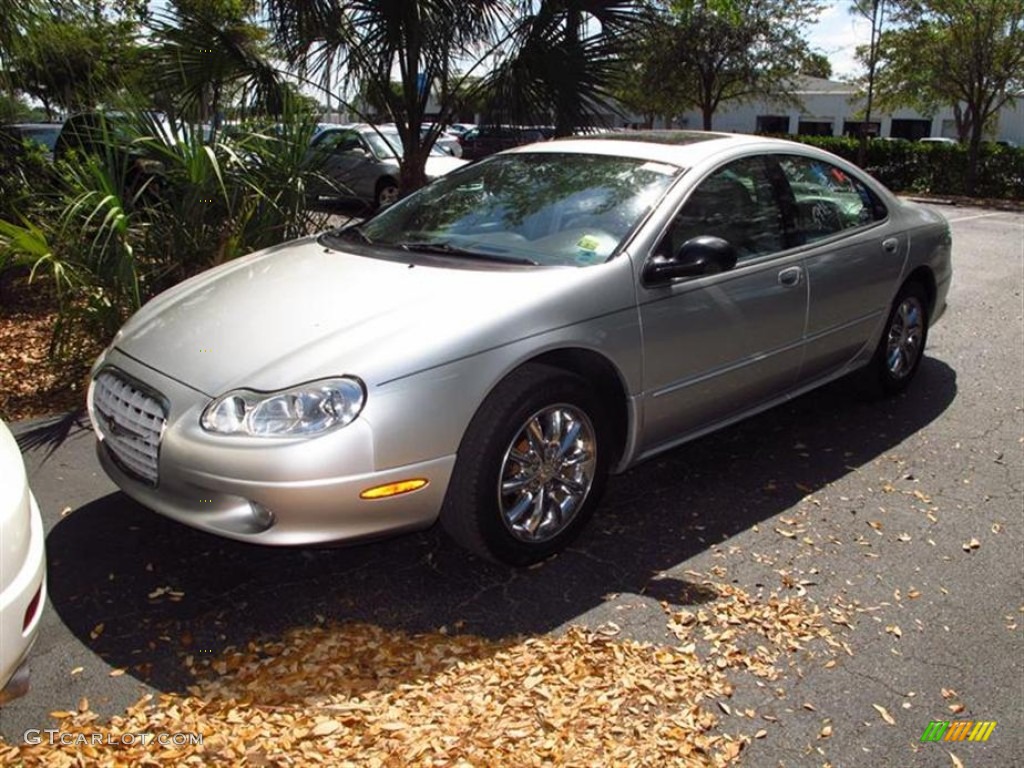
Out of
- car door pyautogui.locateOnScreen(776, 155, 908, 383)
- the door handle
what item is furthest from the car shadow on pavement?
the door handle

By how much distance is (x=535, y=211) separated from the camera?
413 cm

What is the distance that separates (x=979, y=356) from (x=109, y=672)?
6063 millimetres

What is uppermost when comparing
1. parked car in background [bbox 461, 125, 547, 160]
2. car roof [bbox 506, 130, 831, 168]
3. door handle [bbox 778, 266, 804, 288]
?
parked car in background [bbox 461, 125, 547, 160]

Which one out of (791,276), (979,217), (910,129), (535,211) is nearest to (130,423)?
(535,211)


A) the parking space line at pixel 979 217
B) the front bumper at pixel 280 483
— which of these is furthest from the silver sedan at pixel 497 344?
Answer: the parking space line at pixel 979 217

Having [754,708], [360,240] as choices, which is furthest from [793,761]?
[360,240]

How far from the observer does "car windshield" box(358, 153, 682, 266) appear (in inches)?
153

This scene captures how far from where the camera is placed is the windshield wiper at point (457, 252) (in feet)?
12.5

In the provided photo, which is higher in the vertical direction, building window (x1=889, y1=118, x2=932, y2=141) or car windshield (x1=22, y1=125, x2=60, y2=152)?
building window (x1=889, y1=118, x2=932, y2=141)

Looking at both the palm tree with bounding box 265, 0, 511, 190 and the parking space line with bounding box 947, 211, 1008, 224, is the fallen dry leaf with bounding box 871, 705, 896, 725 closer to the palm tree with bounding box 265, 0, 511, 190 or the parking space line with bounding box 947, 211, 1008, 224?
the palm tree with bounding box 265, 0, 511, 190

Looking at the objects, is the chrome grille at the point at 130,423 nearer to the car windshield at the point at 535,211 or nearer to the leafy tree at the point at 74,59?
the car windshield at the point at 535,211

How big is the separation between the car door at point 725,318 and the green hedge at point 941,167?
2244cm

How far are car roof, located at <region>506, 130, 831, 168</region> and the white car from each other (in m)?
2.97

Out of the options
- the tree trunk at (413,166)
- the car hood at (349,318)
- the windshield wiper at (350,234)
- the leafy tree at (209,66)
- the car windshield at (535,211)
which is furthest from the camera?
the tree trunk at (413,166)
